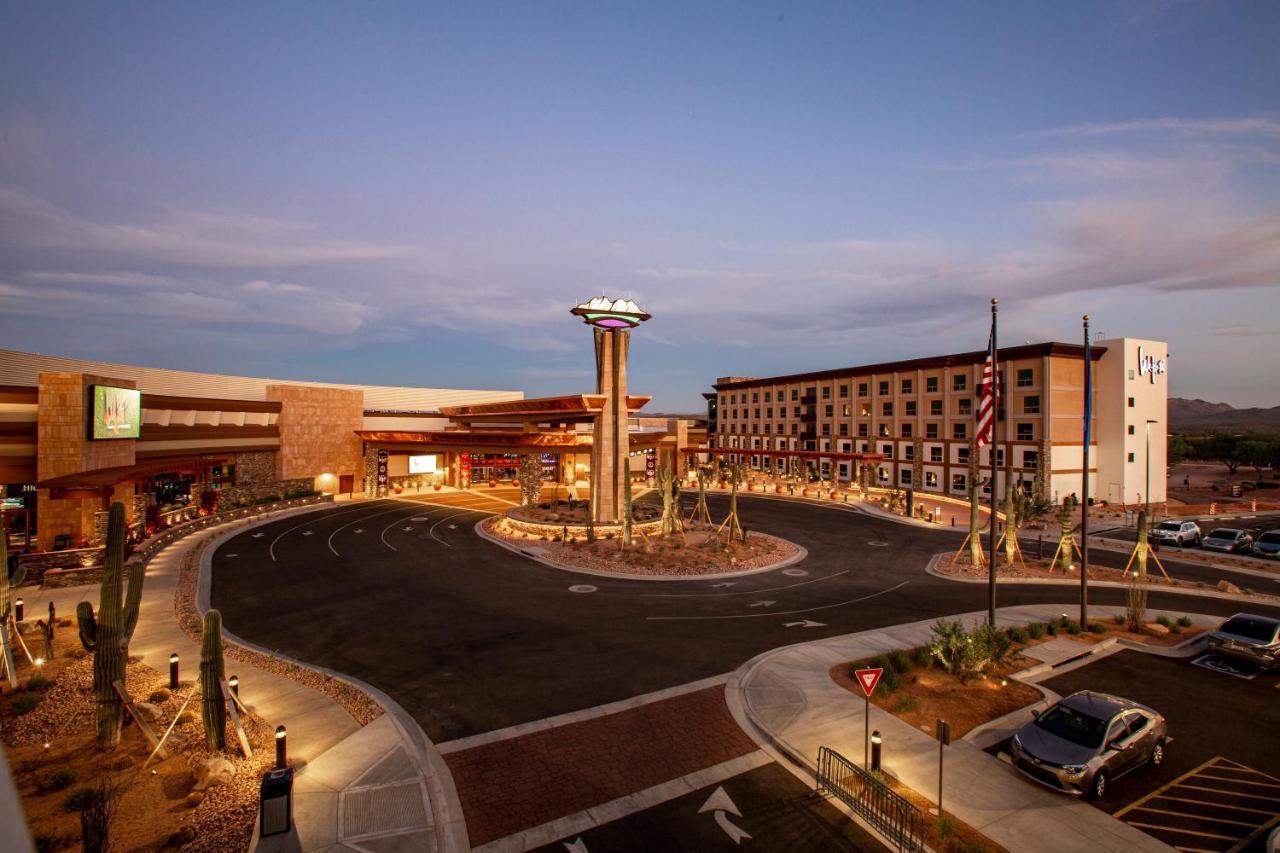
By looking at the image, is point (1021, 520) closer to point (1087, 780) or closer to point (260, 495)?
point (1087, 780)

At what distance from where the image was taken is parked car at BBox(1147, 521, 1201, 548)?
128 feet

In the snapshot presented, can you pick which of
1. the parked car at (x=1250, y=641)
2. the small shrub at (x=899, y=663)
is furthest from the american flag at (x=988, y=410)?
the parked car at (x=1250, y=641)

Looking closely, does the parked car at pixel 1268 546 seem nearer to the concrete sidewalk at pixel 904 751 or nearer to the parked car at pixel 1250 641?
the parked car at pixel 1250 641

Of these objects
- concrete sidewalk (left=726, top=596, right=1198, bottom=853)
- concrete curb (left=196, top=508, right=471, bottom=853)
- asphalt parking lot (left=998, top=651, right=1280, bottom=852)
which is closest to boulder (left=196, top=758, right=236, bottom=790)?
concrete curb (left=196, top=508, right=471, bottom=853)

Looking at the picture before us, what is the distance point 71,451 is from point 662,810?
3471 centimetres

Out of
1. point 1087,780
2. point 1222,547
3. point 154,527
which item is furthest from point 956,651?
point 154,527

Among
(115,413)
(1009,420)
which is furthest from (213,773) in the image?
(1009,420)

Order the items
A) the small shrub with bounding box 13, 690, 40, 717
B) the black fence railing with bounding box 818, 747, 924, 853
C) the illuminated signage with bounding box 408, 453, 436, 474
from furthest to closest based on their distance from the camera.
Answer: the illuminated signage with bounding box 408, 453, 436, 474
the small shrub with bounding box 13, 690, 40, 717
the black fence railing with bounding box 818, 747, 924, 853

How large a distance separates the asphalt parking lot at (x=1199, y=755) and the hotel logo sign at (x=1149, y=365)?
46.7m

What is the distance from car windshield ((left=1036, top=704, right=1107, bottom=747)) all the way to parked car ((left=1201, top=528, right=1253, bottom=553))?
33535mm

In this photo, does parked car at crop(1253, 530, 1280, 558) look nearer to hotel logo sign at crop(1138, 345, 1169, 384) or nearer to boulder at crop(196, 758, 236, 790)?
hotel logo sign at crop(1138, 345, 1169, 384)

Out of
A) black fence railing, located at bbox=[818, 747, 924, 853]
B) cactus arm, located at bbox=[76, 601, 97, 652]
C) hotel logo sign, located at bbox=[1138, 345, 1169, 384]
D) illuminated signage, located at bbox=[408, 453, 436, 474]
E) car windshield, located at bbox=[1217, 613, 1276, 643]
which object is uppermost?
hotel logo sign, located at bbox=[1138, 345, 1169, 384]

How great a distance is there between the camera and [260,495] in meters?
53.1

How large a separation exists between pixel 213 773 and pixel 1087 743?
61.4 ft
